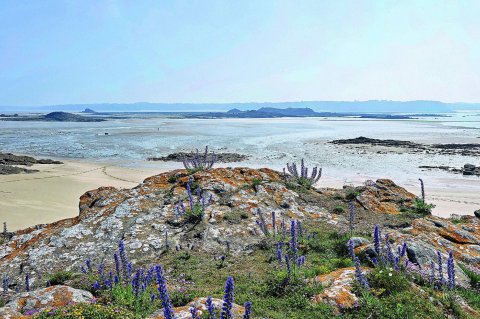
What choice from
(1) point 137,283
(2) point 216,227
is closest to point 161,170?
(2) point 216,227

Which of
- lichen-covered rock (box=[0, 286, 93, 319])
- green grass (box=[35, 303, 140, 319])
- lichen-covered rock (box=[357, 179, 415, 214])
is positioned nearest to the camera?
green grass (box=[35, 303, 140, 319])

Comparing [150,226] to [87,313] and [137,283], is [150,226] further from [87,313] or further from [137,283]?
[87,313]

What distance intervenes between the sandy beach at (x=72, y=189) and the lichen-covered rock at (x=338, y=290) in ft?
48.4

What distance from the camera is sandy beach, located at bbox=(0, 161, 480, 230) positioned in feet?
62.9

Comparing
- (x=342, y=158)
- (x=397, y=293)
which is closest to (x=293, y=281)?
(x=397, y=293)

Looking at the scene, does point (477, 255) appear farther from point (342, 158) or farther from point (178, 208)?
point (342, 158)

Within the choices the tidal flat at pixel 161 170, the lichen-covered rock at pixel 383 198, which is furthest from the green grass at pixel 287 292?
the tidal flat at pixel 161 170

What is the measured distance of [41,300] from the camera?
17.6 ft

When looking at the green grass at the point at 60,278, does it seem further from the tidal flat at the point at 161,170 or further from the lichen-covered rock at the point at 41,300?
the tidal flat at the point at 161,170

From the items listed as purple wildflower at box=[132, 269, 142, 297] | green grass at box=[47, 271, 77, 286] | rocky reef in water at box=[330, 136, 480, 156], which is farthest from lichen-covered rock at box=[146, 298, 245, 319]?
rocky reef in water at box=[330, 136, 480, 156]

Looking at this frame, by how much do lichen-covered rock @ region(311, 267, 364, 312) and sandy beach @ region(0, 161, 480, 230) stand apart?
14741 mm

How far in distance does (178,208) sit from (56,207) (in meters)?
13.7

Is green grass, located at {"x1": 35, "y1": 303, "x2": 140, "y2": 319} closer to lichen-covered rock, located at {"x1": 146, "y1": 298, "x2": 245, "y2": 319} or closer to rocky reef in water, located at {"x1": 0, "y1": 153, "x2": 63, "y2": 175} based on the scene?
lichen-covered rock, located at {"x1": 146, "y1": 298, "x2": 245, "y2": 319}

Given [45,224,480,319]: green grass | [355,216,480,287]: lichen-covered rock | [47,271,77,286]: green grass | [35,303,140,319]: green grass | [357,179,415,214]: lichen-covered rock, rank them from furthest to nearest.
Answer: [357,179,415,214]: lichen-covered rock, [355,216,480,287]: lichen-covered rock, [47,271,77,286]: green grass, [45,224,480,319]: green grass, [35,303,140,319]: green grass
